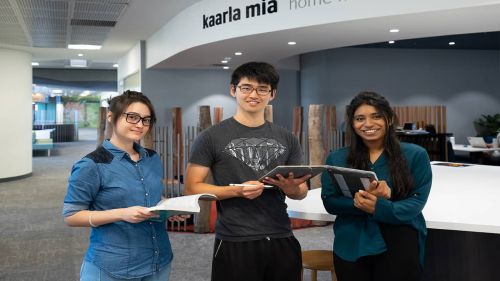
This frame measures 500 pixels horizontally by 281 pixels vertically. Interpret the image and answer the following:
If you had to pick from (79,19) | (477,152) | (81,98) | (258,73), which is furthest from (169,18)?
(81,98)

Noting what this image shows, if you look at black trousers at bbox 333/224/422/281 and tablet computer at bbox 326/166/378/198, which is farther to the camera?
black trousers at bbox 333/224/422/281

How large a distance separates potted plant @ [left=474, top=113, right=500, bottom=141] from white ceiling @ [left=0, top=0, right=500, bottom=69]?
612 centimetres

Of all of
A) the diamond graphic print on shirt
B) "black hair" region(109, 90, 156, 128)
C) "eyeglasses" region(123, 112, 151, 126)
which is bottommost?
the diamond graphic print on shirt

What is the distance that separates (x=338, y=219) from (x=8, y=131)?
9.91m

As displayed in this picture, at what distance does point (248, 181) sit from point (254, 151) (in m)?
0.14

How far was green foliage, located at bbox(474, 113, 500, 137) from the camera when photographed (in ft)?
37.4

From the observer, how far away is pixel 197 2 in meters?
7.14

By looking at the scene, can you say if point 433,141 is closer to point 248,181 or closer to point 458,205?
point 458,205

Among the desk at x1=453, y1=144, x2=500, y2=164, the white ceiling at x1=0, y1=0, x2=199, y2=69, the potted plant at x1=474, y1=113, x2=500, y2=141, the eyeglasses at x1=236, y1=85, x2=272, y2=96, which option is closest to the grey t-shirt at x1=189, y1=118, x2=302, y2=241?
the eyeglasses at x1=236, y1=85, x2=272, y2=96

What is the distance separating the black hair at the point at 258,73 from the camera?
77.4 inches

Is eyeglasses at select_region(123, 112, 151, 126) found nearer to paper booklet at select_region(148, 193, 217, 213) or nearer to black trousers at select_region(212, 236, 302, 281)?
paper booklet at select_region(148, 193, 217, 213)

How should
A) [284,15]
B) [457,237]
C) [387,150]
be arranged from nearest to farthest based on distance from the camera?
[387,150]
[457,237]
[284,15]

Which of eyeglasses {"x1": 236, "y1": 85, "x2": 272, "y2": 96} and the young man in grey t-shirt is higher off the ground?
eyeglasses {"x1": 236, "y1": 85, "x2": 272, "y2": 96}

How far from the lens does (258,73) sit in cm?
197
